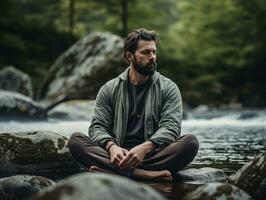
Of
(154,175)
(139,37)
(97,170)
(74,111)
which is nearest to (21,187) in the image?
(97,170)

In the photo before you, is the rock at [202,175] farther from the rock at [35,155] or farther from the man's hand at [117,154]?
the rock at [35,155]

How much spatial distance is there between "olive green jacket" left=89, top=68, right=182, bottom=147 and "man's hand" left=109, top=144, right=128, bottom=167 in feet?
0.76

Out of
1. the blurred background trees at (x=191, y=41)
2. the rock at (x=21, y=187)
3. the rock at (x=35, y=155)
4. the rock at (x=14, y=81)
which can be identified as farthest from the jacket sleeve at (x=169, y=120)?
the blurred background trees at (x=191, y=41)

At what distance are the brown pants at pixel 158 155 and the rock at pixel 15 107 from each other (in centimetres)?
916

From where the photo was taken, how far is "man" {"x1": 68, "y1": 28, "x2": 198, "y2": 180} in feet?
19.0

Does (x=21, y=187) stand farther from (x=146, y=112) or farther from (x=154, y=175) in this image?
(x=146, y=112)

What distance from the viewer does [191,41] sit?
34719mm

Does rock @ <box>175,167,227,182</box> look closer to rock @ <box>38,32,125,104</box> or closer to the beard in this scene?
the beard

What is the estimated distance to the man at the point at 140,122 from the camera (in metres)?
5.80

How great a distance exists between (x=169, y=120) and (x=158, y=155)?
401 mm

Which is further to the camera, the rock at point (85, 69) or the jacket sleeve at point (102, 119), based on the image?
the rock at point (85, 69)

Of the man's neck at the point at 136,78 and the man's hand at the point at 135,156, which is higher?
the man's neck at the point at 136,78

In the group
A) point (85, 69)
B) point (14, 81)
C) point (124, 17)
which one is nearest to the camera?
point (85, 69)

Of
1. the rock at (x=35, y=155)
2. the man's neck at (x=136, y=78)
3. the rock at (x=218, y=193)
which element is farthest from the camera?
the rock at (x=35, y=155)
